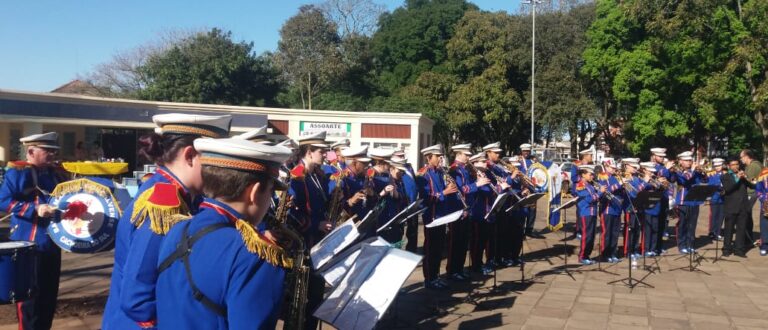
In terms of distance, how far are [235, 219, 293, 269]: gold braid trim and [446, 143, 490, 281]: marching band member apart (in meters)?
6.81

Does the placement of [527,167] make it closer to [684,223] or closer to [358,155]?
[684,223]

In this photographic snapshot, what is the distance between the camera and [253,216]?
2273mm

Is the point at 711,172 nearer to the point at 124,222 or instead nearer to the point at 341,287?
the point at 341,287

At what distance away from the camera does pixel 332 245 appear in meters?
3.78

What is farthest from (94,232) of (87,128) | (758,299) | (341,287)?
(87,128)

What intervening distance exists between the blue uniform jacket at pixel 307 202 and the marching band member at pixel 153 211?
93.3 inches

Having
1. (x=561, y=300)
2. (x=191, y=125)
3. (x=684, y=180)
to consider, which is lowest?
(x=561, y=300)

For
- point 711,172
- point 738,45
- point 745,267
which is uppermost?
point 738,45

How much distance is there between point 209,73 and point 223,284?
38.1m

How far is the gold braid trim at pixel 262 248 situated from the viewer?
2.08m

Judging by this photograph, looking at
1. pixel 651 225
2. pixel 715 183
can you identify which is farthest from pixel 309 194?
pixel 715 183

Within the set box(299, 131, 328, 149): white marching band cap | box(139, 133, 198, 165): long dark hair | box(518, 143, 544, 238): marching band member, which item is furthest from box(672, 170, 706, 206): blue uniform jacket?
box(139, 133, 198, 165): long dark hair

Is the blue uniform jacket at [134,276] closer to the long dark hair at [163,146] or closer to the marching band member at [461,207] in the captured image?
the long dark hair at [163,146]

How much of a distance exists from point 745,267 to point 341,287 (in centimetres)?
1032
